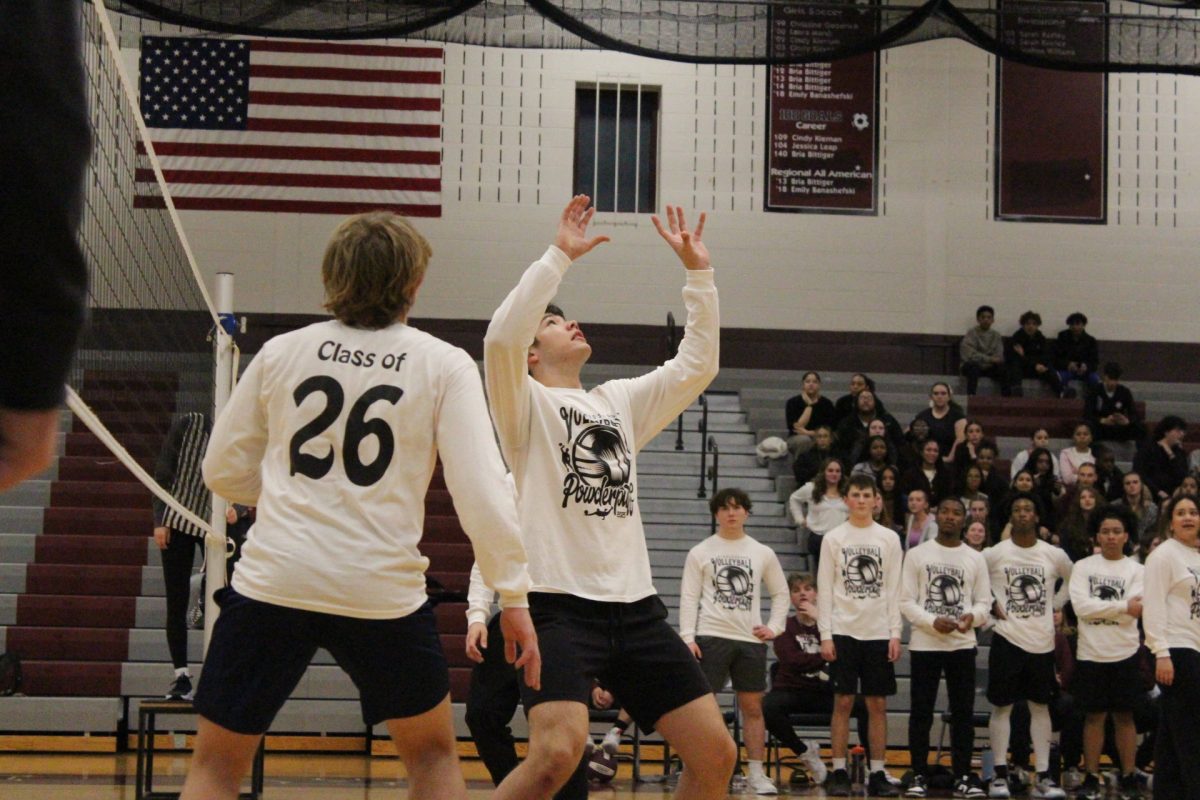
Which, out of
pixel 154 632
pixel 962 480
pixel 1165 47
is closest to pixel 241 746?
pixel 154 632

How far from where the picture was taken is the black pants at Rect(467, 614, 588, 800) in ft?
18.5

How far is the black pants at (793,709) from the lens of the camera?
1089cm

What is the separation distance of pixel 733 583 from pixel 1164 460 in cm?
720

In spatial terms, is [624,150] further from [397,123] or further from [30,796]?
[30,796]

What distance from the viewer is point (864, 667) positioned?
10.7 m

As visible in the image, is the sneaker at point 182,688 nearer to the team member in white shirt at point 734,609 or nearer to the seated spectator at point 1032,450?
the team member in white shirt at point 734,609

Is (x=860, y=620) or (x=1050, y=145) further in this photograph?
(x=1050, y=145)

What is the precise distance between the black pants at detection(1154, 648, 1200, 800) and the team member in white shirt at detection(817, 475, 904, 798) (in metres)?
3.22

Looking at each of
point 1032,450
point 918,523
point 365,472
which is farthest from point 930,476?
point 365,472

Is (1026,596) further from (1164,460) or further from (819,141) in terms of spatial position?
(819,141)

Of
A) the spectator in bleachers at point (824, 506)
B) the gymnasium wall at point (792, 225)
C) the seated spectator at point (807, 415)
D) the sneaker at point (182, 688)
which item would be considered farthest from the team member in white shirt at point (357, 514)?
the gymnasium wall at point (792, 225)

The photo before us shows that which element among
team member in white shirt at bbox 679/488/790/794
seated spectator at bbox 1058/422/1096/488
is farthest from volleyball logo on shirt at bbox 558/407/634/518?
seated spectator at bbox 1058/422/1096/488

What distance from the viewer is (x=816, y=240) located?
20.1 metres

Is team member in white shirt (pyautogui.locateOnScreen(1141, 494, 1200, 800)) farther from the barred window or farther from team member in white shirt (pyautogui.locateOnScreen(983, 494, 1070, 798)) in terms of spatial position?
the barred window
